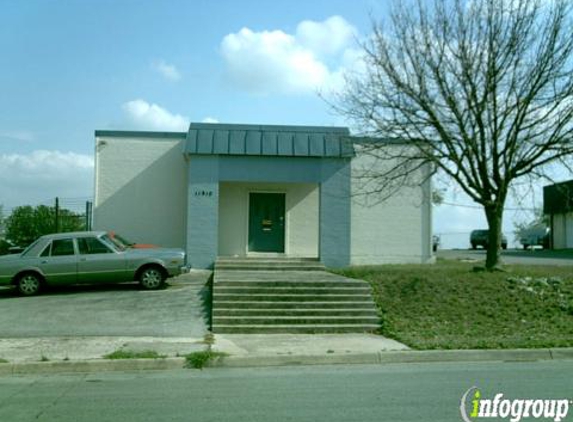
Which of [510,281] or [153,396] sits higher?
[510,281]

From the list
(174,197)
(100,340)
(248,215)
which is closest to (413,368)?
(100,340)

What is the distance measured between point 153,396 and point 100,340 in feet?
13.8

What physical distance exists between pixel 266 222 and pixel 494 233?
7.93 m

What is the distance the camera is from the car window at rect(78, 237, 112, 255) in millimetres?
16016

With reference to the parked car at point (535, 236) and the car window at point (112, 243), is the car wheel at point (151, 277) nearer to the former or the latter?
the car window at point (112, 243)

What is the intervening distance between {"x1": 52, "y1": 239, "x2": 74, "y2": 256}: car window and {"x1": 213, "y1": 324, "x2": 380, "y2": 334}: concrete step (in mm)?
5665

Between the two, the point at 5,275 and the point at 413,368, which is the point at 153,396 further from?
the point at 5,275

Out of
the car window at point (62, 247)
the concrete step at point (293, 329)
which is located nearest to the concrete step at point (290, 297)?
the concrete step at point (293, 329)

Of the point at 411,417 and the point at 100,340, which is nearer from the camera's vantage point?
the point at 411,417

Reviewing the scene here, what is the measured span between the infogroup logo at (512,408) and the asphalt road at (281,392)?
0.12m

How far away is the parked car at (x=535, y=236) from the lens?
46031 millimetres

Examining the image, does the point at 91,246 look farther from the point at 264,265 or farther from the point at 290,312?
the point at 290,312

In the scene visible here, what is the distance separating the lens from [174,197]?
71.1 ft

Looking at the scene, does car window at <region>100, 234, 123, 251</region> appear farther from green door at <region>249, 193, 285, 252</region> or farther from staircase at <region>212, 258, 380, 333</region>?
green door at <region>249, 193, 285, 252</region>
